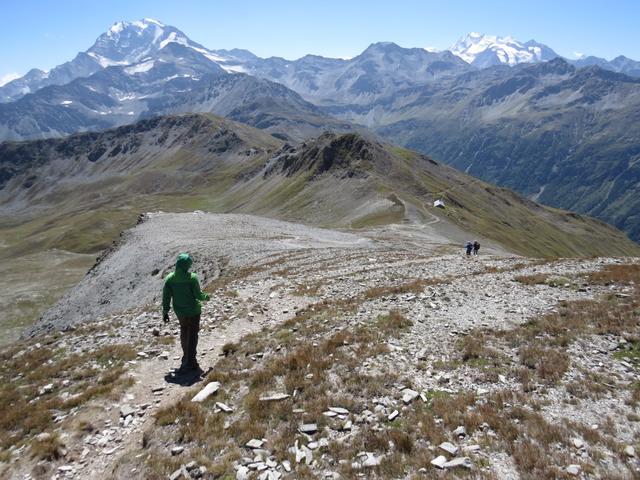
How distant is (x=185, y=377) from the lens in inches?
629

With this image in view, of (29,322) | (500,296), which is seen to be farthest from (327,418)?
(29,322)

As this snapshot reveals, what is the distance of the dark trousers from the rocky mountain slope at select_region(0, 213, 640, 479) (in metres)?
0.75

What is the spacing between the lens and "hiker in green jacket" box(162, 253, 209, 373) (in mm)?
16312

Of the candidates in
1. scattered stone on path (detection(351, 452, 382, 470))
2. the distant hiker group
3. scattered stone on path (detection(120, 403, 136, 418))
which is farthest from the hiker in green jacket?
the distant hiker group

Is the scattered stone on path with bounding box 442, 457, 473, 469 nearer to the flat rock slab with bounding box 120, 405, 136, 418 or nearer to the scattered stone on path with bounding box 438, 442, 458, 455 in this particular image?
the scattered stone on path with bounding box 438, 442, 458, 455

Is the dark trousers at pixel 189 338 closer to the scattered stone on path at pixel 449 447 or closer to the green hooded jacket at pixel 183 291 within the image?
the green hooded jacket at pixel 183 291

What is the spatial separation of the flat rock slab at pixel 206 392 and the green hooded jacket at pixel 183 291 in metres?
3.01

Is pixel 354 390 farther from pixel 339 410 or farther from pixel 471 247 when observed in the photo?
pixel 471 247

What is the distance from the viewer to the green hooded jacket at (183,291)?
16.3 meters

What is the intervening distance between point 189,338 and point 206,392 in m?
2.82

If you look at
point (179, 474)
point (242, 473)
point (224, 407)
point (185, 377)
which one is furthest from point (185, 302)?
point (242, 473)

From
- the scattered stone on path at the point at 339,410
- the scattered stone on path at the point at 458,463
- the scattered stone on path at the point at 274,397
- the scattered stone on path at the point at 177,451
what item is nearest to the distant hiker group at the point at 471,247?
the scattered stone on path at the point at 274,397

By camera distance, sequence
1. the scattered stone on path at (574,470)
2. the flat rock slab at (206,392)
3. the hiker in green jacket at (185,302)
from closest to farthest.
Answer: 1. the scattered stone on path at (574,470)
2. the flat rock slab at (206,392)
3. the hiker in green jacket at (185,302)

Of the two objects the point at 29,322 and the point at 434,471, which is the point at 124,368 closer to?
the point at 434,471
